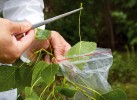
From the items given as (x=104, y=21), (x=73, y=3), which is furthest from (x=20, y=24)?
(x=104, y=21)

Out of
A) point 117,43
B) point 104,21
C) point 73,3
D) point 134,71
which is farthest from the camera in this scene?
point 117,43

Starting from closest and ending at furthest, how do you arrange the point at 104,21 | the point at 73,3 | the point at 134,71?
the point at 73,3 → the point at 134,71 → the point at 104,21

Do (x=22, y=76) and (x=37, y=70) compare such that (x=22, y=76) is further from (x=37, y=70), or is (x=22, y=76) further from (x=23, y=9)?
(x=23, y=9)

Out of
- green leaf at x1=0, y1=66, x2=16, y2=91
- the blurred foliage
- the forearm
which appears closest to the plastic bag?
green leaf at x1=0, y1=66, x2=16, y2=91

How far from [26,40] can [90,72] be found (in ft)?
0.52

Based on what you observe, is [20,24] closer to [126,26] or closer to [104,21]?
[104,21]

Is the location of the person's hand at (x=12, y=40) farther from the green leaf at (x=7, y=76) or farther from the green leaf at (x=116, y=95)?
the green leaf at (x=116, y=95)

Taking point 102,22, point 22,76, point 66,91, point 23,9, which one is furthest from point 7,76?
point 102,22

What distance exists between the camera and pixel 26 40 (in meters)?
1.04

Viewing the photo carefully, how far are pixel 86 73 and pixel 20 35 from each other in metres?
0.18

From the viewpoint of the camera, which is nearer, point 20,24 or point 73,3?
point 20,24

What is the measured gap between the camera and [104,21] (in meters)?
6.45

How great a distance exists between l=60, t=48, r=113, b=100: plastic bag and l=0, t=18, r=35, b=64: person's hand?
0.32ft

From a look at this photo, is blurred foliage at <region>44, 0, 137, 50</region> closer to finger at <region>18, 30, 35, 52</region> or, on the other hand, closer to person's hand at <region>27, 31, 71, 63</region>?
person's hand at <region>27, 31, 71, 63</region>
